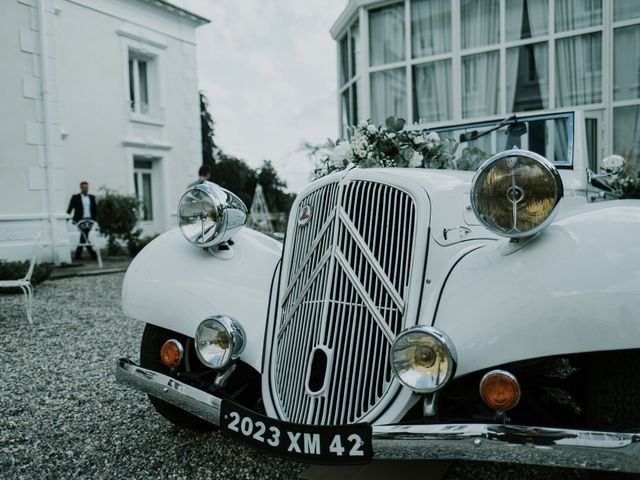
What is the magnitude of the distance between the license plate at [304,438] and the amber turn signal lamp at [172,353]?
18.6 inches

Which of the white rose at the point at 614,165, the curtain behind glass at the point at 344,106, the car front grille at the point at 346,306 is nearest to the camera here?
the car front grille at the point at 346,306

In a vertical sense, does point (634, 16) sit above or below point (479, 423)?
above

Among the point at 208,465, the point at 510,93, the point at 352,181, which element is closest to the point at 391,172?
the point at 352,181

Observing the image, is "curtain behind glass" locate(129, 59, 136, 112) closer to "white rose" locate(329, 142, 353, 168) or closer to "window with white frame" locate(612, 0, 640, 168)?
"window with white frame" locate(612, 0, 640, 168)

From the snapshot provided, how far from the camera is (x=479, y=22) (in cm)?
806

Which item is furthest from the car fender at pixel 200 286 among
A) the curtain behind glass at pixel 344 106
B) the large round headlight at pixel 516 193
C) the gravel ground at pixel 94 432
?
the curtain behind glass at pixel 344 106

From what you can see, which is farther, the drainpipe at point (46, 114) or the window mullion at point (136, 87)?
the window mullion at point (136, 87)

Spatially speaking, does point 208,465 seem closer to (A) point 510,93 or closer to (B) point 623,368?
(B) point 623,368

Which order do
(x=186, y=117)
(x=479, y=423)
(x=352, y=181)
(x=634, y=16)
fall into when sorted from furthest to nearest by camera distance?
(x=186, y=117) → (x=634, y=16) → (x=352, y=181) → (x=479, y=423)

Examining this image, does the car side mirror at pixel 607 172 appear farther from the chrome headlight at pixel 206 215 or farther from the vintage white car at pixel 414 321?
the chrome headlight at pixel 206 215

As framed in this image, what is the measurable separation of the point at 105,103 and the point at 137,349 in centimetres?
959

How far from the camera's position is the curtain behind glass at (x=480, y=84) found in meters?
7.97

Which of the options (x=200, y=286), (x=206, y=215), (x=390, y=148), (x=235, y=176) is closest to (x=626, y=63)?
(x=390, y=148)

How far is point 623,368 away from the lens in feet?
4.88
